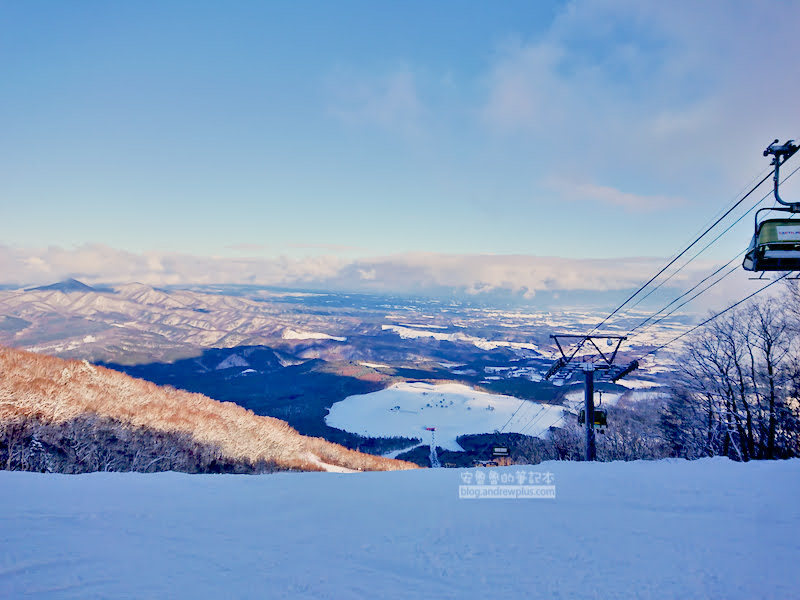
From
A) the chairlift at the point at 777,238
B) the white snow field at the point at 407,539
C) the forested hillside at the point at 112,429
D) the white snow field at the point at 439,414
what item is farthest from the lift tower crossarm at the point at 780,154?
the white snow field at the point at 439,414

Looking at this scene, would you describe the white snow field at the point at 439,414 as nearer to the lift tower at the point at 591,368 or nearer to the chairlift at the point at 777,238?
the lift tower at the point at 591,368

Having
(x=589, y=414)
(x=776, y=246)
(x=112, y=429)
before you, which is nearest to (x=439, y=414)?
(x=112, y=429)

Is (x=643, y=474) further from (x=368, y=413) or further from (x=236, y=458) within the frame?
(x=368, y=413)

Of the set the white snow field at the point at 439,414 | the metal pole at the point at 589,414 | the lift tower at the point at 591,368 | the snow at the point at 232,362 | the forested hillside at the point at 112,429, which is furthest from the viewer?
the snow at the point at 232,362

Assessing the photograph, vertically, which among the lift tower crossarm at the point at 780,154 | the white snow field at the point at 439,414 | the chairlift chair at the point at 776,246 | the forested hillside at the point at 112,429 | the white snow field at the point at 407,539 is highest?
the lift tower crossarm at the point at 780,154

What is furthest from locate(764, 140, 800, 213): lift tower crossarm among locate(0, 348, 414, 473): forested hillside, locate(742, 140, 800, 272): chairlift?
locate(0, 348, 414, 473): forested hillside

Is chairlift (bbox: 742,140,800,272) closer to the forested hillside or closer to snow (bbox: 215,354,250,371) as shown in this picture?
the forested hillside

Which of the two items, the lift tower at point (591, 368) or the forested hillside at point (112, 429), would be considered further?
the forested hillside at point (112, 429)
